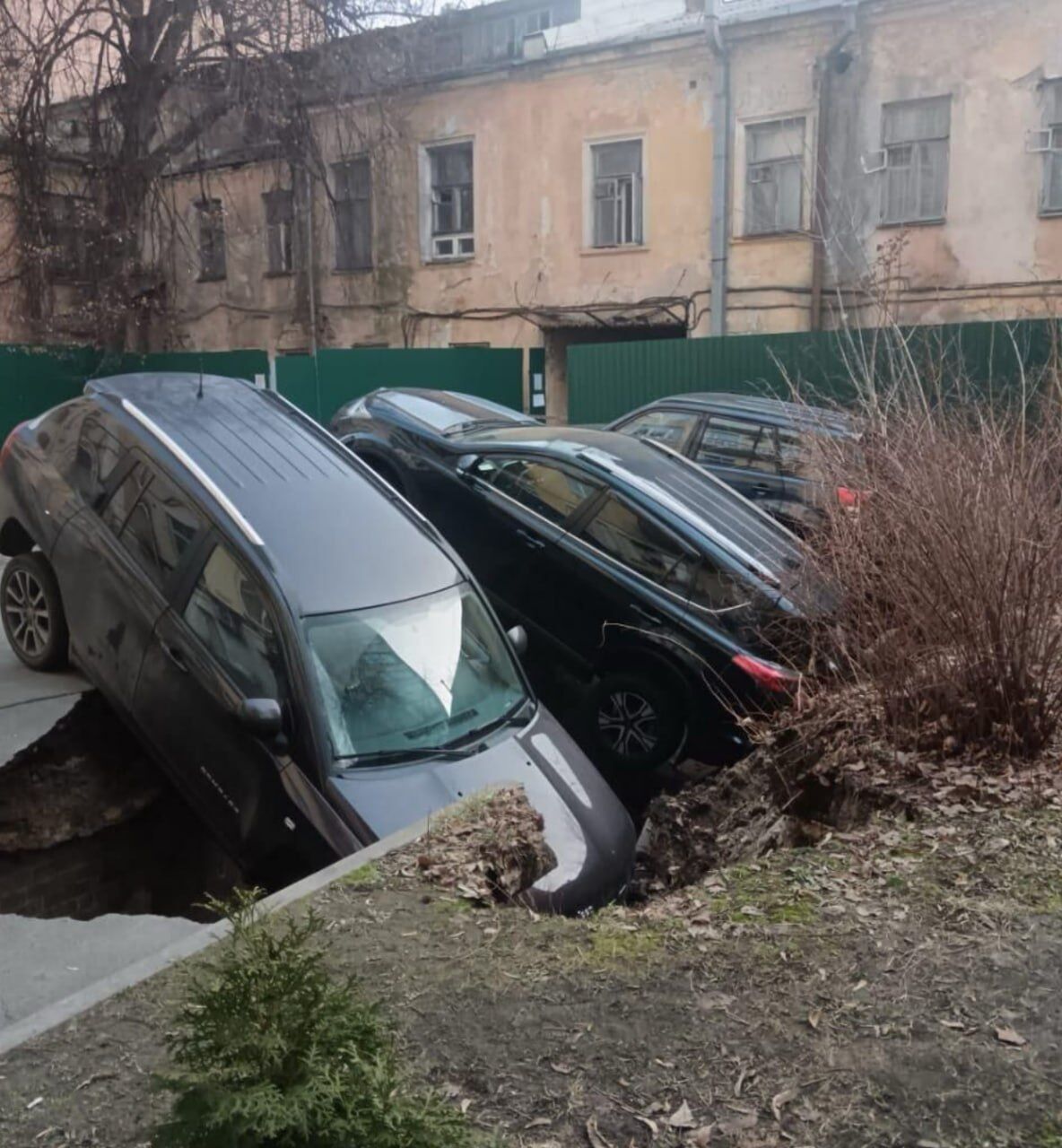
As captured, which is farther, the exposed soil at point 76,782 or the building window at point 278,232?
the building window at point 278,232

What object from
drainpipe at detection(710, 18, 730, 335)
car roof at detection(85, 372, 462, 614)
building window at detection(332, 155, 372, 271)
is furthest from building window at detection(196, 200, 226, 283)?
car roof at detection(85, 372, 462, 614)

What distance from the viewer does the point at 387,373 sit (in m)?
17.6

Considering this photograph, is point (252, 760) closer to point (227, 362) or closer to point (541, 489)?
point (541, 489)

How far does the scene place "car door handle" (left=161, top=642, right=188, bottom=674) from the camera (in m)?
5.00

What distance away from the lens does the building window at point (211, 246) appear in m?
22.8

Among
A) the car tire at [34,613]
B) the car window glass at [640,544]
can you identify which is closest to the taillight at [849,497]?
the car window glass at [640,544]

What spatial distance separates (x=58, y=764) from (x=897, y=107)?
1537 cm

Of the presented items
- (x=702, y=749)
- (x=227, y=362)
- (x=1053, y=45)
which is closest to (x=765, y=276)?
(x=1053, y=45)

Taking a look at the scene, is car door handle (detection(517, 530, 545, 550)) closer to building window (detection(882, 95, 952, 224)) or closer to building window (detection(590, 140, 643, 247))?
building window (detection(882, 95, 952, 224))

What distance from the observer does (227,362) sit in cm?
1811

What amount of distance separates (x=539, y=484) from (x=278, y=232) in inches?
692

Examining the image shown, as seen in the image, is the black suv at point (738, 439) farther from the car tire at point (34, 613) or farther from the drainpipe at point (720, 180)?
the drainpipe at point (720, 180)

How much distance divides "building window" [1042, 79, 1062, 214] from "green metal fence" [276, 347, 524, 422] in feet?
27.6

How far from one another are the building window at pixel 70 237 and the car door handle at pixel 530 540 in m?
14.3
